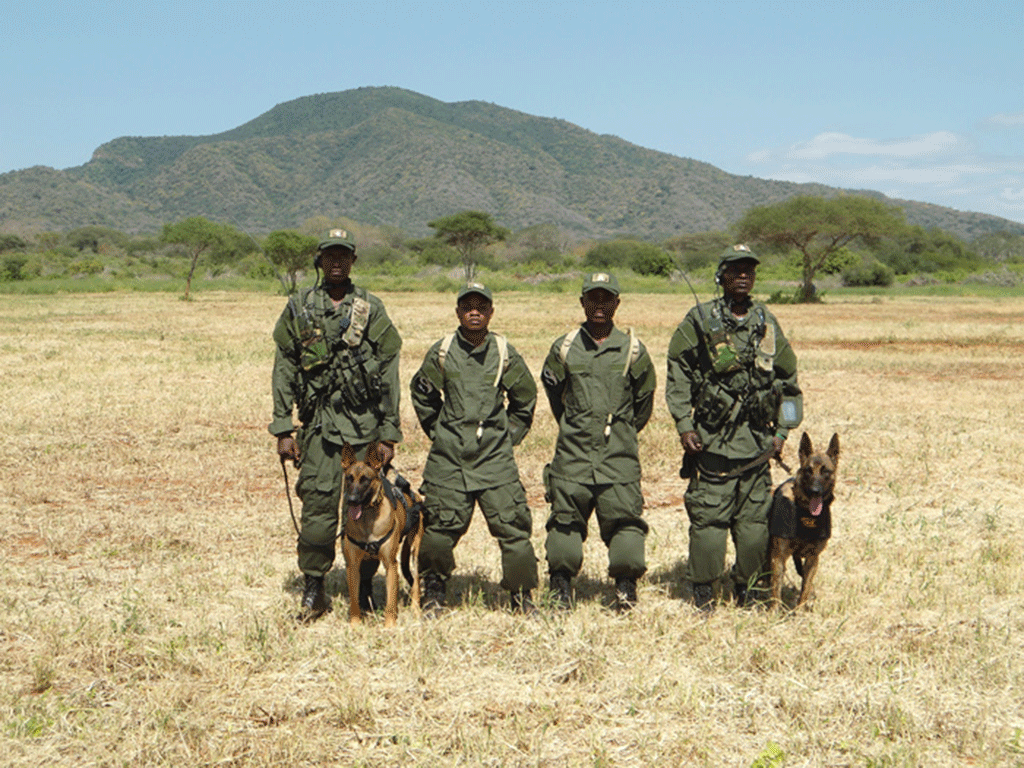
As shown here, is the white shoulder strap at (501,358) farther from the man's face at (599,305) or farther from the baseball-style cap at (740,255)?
the baseball-style cap at (740,255)

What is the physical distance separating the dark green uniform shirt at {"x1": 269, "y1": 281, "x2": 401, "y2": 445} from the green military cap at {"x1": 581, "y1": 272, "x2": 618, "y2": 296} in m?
1.21

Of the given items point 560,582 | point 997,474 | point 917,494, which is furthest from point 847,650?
point 997,474

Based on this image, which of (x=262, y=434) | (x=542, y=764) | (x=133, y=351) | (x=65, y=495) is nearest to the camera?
(x=542, y=764)

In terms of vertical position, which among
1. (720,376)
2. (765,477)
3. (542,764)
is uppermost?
(720,376)

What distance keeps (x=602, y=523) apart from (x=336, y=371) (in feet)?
5.92

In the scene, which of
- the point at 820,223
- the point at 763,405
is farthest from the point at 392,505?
the point at 820,223

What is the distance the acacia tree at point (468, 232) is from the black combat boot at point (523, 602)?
2139 inches

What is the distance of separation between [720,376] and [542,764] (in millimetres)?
2573

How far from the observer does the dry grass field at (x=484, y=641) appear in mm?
3881

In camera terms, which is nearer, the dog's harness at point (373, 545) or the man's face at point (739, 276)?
the dog's harness at point (373, 545)

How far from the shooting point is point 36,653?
186 inches

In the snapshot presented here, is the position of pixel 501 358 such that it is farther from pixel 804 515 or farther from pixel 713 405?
pixel 804 515

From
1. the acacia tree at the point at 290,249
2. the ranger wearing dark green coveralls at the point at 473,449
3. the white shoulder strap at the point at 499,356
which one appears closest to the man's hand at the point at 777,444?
the ranger wearing dark green coveralls at the point at 473,449

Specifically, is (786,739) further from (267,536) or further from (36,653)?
(267,536)
